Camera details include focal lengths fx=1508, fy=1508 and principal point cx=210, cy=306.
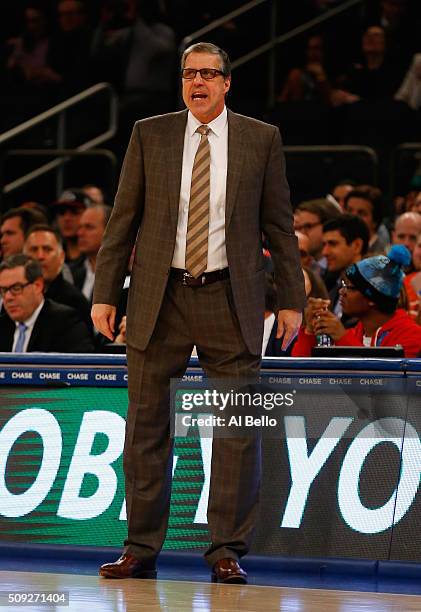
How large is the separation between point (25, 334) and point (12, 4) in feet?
24.3

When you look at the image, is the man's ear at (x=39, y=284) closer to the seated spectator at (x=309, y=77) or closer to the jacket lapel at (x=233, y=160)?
the jacket lapel at (x=233, y=160)

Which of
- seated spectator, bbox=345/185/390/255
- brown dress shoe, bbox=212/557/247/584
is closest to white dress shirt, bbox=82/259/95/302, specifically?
seated spectator, bbox=345/185/390/255

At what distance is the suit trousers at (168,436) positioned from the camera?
566 cm

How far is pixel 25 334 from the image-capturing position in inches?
346

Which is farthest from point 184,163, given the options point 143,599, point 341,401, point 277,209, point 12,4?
point 12,4

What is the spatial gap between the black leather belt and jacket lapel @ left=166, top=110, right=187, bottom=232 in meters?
0.17

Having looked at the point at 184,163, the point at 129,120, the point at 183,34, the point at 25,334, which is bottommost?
the point at 25,334

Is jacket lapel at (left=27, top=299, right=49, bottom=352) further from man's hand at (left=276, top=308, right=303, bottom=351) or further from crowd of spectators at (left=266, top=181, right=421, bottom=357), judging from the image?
man's hand at (left=276, top=308, right=303, bottom=351)

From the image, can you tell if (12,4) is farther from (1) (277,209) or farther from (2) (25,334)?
(1) (277,209)

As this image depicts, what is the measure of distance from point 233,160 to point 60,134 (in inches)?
315

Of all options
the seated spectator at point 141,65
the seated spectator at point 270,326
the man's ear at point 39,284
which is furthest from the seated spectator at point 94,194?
the seated spectator at point 270,326

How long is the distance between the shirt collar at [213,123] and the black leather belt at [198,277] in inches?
21.5

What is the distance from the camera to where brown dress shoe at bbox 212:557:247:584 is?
555 cm

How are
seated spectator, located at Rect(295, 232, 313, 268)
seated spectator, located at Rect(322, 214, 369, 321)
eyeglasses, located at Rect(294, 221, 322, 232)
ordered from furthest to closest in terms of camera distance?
eyeglasses, located at Rect(294, 221, 322, 232) < seated spectator, located at Rect(295, 232, 313, 268) < seated spectator, located at Rect(322, 214, 369, 321)
